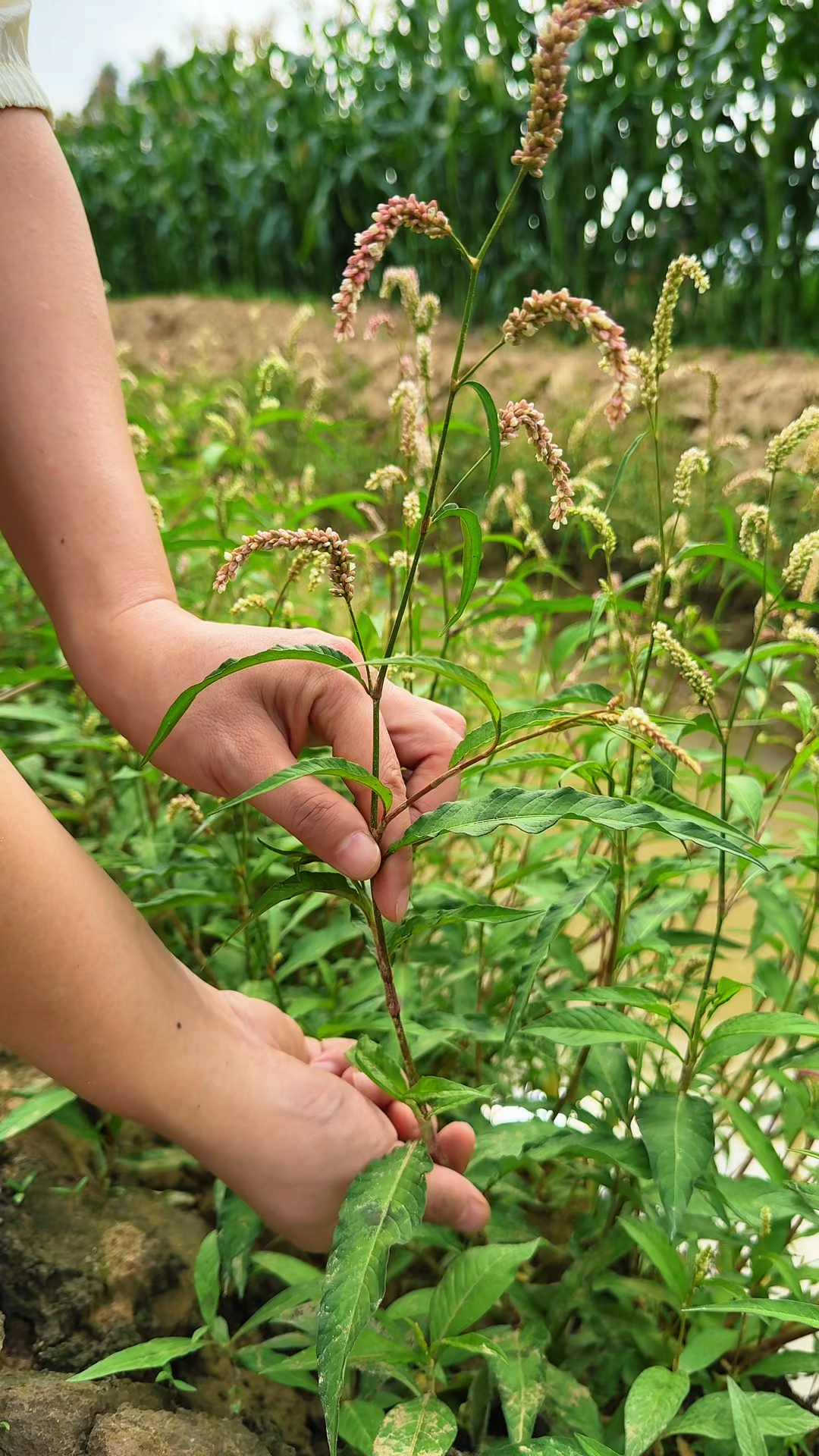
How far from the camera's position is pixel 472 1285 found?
81 centimetres

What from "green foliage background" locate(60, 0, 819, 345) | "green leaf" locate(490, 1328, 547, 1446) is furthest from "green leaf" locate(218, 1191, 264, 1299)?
"green foliage background" locate(60, 0, 819, 345)

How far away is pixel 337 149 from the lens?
639cm

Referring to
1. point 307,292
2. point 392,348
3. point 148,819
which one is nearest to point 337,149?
point 307,292

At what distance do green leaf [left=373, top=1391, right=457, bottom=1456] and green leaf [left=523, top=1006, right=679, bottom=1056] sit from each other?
26 centimetres

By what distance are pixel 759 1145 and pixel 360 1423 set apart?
393 millimetres

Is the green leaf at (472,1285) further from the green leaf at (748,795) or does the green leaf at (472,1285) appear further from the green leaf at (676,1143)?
Result: the green leaf at (748,795)

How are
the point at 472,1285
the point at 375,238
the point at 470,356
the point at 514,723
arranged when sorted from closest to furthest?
the point at 375,238
the point at 514,723
the point at 472,1285
the point at 470,356

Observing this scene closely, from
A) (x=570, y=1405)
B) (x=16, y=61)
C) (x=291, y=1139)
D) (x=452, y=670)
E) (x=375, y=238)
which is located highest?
(x=16, y=61)

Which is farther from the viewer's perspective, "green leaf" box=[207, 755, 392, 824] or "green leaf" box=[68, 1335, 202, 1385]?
"green leaf" box=[68, 1335, 202, 1385]

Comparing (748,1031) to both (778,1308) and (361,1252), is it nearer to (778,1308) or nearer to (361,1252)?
(778,1308)

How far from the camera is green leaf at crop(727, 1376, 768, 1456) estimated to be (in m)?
0.71

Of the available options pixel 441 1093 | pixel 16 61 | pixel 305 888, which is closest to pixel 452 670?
pixel 305 888

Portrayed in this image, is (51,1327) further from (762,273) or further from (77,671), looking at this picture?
(762,273)

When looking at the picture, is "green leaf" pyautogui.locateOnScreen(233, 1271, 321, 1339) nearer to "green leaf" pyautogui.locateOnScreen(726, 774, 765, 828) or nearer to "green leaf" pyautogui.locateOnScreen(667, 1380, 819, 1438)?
"green leaf" pyautogui.locateOnScreen(667, 1380, 819, 1438)
